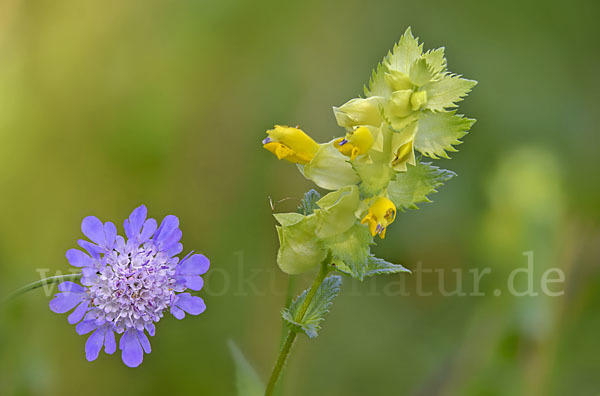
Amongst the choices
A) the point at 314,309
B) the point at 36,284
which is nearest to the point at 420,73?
the point at 314,309

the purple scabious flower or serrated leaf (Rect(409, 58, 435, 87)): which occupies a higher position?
serrated leaf (Rect(409, 58, 435, 87))

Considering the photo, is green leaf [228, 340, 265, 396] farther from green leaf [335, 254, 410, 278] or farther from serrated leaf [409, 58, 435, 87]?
serrated leaf [409, 58, 435, 87]

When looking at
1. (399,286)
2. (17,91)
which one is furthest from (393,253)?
(17,91)

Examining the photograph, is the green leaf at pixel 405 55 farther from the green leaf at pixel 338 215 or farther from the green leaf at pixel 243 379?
the green leaf at pixel 243 379

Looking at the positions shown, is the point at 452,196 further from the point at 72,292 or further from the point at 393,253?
the point at 72,292

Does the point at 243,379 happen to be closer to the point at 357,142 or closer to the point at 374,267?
the point at 374,267

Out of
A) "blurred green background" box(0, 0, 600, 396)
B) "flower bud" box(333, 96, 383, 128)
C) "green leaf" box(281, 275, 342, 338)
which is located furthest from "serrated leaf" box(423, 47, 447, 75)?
"blurred green background" box(0, 0, 600, 396)
